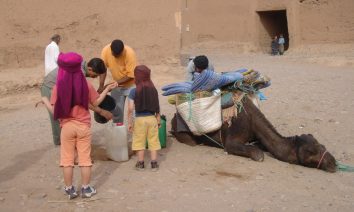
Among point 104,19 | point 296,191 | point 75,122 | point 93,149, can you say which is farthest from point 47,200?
point 104,19

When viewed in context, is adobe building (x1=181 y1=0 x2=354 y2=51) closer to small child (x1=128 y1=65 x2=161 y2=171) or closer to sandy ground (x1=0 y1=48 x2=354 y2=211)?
sandy ground (x1=0 y1=48 x2=354 y2=211)

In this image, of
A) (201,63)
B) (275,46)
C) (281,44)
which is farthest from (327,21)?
(201,63)

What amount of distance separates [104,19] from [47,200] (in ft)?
23.7

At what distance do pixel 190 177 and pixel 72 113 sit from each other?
4.95 feet

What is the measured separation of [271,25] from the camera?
963 inches

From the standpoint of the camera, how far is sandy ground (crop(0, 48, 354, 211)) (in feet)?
Answer: 14.4

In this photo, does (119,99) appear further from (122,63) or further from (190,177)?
(190,177)

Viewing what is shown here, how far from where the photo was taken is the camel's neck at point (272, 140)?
5.56m

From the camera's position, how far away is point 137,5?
11.4m

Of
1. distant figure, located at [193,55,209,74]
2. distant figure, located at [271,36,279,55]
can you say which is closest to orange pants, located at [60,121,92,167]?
distant figure, located at [193,55,209,74]

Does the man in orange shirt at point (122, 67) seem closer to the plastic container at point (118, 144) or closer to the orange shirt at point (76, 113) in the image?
the plastic container at point (118, 144)

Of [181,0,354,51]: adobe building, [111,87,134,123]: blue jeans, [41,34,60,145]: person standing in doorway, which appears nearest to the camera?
[41,34,60,145]: person standing in doorway

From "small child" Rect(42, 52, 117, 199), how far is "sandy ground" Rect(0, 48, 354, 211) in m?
0.28

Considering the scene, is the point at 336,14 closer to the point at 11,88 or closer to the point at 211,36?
the point at 211,36
